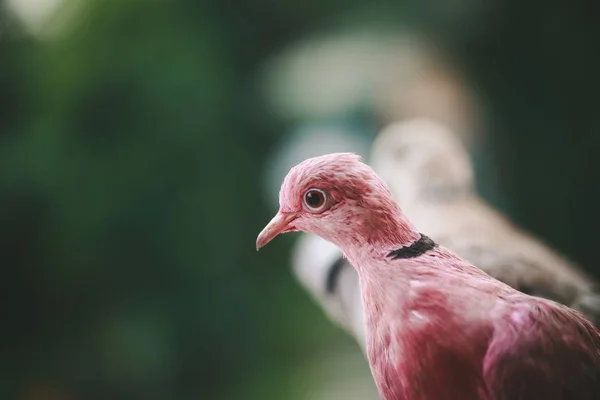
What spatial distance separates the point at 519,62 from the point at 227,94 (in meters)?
0.82

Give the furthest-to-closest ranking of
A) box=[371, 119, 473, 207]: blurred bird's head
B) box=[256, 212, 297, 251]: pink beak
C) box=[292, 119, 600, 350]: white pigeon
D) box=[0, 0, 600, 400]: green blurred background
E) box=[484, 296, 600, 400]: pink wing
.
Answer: box=[0, 0, 600, 400]: green blurred background
box=[371, 119, 473, 207]: blurred bird's head
box=[292, 119, 600, 350]: white pigeon
box=[256, 212, 297, 251]: pink beak
box=[484, 296, 600, 400]: pink wing

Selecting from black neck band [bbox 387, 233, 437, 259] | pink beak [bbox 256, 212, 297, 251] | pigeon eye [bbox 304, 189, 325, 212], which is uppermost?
pigeon eye [bbox 304, 189, 325, 212]

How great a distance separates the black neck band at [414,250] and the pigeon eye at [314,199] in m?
0.08

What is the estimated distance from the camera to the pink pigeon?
1.49ft

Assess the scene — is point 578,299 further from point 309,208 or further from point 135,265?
point 135,265

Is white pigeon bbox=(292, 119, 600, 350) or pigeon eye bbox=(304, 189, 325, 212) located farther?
white pigeon bbox=(292, 119, 600, 350)

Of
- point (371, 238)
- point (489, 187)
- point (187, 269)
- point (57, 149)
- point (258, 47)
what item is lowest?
point (187, 269)

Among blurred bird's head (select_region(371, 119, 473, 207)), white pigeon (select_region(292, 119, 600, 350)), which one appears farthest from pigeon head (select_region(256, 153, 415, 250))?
blurred bird's head (select_region(371, 119, 473, 207))

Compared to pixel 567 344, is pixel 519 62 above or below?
above

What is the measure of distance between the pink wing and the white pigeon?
35 cm

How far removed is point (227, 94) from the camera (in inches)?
67.1

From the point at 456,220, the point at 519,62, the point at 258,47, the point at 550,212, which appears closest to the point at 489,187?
the point at 550,212

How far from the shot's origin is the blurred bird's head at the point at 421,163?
1.25 meters

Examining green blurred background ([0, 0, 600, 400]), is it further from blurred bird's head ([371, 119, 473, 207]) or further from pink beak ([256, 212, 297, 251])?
pink beak ([256, 212, 297, 251])
